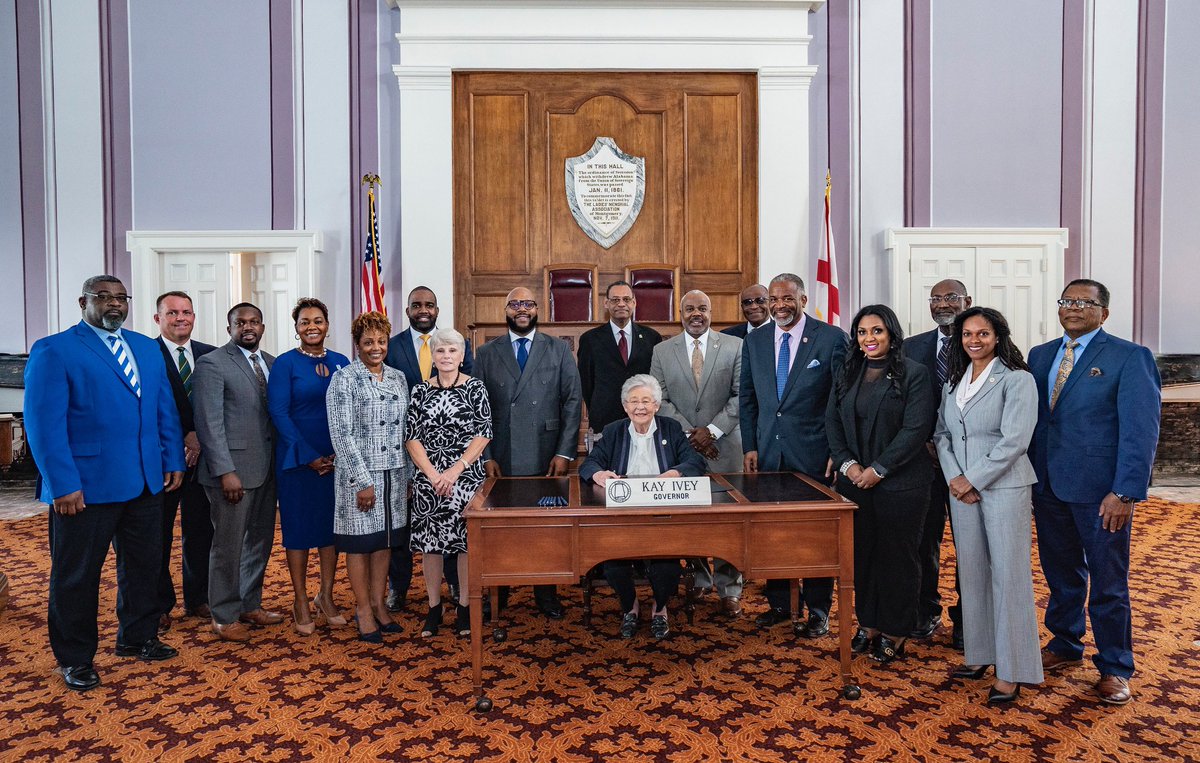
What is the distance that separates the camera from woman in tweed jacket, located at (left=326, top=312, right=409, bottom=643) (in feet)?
10.9

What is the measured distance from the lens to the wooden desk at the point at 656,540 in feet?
9.07

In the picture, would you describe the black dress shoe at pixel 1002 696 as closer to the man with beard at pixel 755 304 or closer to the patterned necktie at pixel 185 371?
the man with beard at pixel 755 304

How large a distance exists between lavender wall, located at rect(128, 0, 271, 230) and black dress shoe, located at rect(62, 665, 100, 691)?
4939 millimetres

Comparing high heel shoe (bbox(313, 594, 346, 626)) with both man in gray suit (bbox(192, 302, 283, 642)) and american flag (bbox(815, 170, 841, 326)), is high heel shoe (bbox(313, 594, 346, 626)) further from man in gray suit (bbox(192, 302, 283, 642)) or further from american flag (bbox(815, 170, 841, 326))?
american flag (bbox(815, 170, 841, 326))

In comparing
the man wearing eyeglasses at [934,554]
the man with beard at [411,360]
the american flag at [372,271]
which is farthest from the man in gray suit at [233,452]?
the man wearing eyeglasses at [934,554]

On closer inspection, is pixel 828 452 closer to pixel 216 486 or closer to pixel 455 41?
pixel 216 486

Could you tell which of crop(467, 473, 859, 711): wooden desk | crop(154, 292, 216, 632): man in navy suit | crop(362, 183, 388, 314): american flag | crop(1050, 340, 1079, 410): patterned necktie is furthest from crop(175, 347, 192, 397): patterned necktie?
crop(1050, 340, 1079, 410): patterned necktie

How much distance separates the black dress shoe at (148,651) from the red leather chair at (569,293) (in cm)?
407

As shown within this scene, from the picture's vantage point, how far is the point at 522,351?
12.8ft

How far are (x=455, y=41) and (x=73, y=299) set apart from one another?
14.6 feet

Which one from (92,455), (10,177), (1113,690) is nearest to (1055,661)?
(1113,690)

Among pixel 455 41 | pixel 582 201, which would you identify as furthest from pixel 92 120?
pixel 582 201

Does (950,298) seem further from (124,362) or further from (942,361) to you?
(124,362)

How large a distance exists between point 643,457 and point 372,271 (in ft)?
13.2
